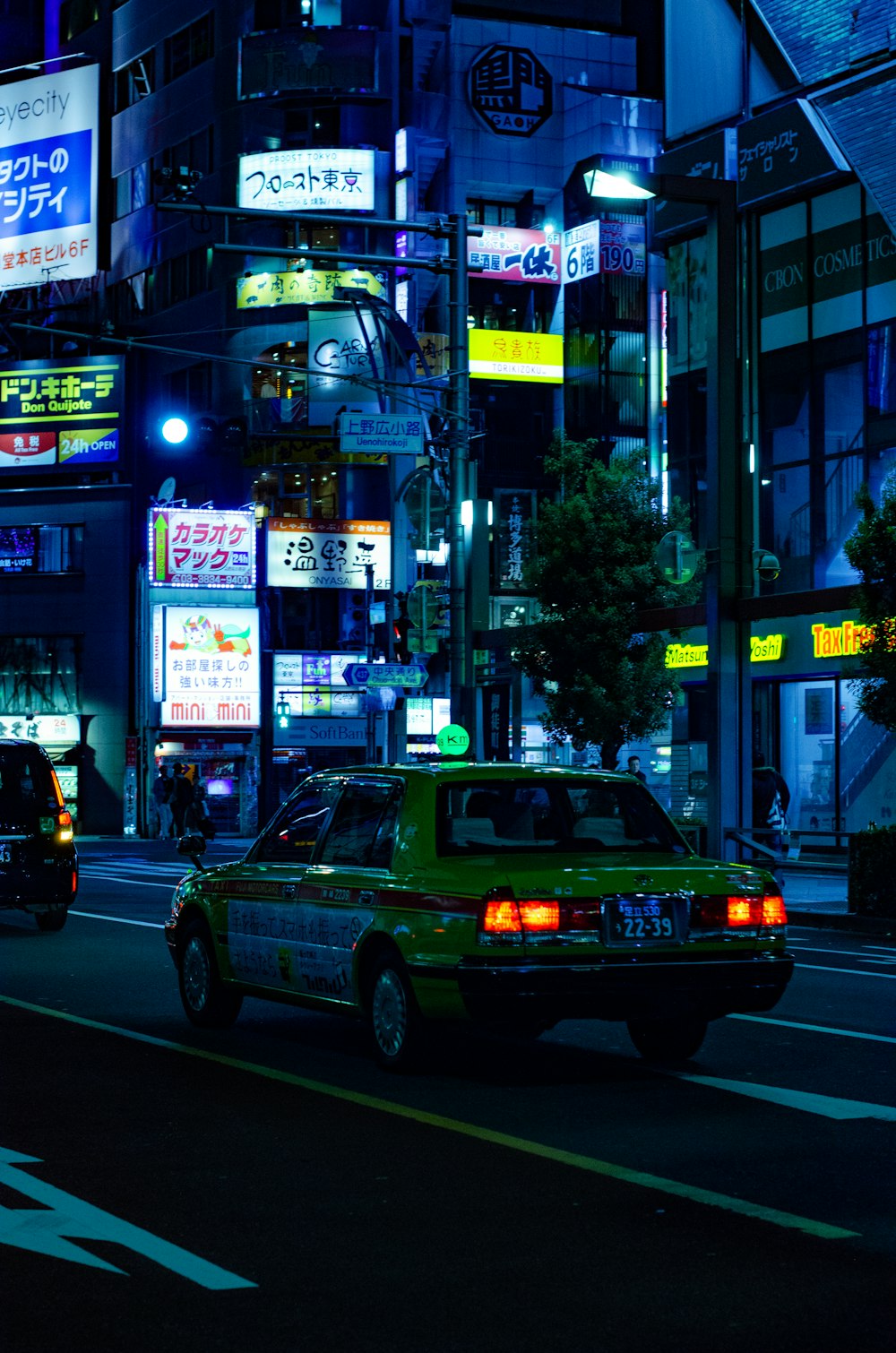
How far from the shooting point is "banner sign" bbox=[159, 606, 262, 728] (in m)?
51.6

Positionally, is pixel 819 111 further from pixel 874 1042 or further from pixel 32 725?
pixel 32 725

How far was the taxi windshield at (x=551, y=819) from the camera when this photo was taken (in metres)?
10.3

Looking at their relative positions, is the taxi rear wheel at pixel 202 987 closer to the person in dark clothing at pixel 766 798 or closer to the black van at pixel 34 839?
the black van at pixel 34 839

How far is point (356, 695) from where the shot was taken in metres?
54.6

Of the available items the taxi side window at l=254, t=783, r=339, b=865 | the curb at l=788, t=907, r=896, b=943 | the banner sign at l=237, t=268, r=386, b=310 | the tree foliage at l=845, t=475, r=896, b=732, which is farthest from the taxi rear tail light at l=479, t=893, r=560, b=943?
the banner sign at l=237, t=268, r=386, b=310

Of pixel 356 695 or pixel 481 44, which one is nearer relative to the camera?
Answer: pixel 356 695

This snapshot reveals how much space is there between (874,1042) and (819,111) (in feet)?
85.7

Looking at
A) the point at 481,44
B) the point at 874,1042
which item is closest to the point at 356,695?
the point at 481,44

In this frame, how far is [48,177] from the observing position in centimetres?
6319

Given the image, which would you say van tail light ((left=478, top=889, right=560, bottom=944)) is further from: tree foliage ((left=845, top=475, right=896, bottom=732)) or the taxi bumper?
tree foliage ((left=845, top=475, right=896, bottom=732))


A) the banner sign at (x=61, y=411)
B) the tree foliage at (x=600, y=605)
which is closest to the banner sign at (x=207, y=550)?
the banner sign at (x=61, y=411)

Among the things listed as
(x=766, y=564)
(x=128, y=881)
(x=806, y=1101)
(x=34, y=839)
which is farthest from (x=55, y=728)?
(x=806, y=1101)

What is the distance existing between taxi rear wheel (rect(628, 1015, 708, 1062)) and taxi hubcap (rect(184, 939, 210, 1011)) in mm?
2730

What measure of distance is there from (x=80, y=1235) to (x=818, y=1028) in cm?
637
